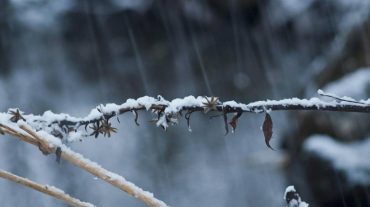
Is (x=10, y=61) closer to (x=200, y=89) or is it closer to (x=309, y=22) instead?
(x=200, y=89)

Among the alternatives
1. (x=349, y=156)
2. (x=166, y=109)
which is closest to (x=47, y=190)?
(x=166, y=109)

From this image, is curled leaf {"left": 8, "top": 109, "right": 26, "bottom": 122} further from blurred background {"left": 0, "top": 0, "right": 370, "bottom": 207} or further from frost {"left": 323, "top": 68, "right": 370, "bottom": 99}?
frost {"left": 323, "top": 68, "right": 370, "bottom": 99}

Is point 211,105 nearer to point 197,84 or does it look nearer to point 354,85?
point 354,85

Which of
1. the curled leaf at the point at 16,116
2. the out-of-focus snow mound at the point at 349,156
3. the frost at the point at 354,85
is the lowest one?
the curled leaf at the point at 16,116

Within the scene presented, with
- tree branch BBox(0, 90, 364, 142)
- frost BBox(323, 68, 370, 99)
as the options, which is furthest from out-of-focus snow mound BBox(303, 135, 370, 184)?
tree branch BBox(0, 90, 364, 142)

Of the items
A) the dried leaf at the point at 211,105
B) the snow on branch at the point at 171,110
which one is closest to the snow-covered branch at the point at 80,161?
the snow on branch at the point at 171,110

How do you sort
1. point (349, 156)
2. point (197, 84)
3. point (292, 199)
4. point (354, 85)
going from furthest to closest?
1. point (197, 84)
2. point (354, 85)
3. point (349, 156)
4. point (292, 199)

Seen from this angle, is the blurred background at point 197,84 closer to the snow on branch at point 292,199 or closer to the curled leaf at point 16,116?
the curled leaf at point 16,116

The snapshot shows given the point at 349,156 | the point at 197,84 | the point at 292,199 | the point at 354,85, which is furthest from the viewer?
the point at 197,84
